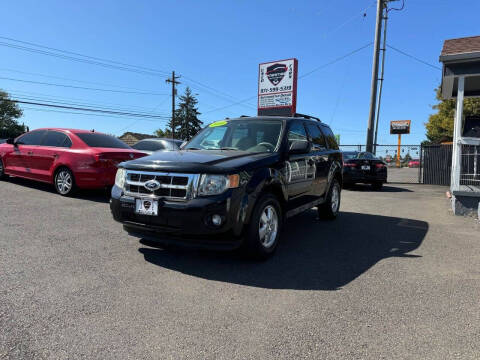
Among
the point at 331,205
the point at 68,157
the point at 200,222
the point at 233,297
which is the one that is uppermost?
the point at 68,157

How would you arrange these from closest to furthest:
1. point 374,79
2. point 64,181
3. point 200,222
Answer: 1. point 200,222
2. point 64,181
3. point 374,79

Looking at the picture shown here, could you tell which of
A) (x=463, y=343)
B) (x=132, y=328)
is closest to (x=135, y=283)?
(x=132, y=328)

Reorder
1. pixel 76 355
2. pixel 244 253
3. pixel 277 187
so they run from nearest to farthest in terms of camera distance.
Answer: pixel 76 355 → pixel 244 253 → pixel 277 187

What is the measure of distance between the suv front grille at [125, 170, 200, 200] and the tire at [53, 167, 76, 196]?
163 inches

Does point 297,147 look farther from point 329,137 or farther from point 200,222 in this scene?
point 329,137

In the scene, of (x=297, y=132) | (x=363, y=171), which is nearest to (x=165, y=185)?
(x=297, y=132)

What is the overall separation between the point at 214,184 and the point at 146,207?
80 centimetres

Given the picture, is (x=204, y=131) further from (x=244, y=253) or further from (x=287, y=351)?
(x=287, y=351)

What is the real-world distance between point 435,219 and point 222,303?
19.1 ft

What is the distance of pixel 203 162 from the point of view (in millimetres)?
3676

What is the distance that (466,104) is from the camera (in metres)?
28.5

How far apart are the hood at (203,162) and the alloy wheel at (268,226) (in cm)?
59

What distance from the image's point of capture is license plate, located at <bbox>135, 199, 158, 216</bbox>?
3.61 m

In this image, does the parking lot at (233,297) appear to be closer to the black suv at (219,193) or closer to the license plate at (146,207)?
the black suv at (219,193)
